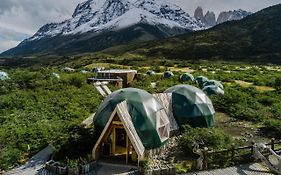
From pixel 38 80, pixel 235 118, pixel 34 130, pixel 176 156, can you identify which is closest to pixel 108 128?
pixel 176 156

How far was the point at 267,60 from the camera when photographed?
122062mm

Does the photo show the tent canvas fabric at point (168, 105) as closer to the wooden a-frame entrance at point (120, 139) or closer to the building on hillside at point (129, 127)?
the building on hillside at point (129, 127)

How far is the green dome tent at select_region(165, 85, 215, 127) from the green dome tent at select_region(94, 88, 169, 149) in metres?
3.69

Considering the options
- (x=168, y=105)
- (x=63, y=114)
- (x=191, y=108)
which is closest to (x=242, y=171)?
(x=191, y=108)

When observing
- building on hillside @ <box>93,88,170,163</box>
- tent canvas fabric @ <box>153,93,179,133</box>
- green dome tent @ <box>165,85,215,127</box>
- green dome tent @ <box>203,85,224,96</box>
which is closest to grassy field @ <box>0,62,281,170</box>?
building on hillside @ <box>93,88,170,163</box>

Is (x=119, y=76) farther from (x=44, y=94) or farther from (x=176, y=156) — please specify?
(x=176, y=156)

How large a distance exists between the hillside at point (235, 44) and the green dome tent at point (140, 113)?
341 feet

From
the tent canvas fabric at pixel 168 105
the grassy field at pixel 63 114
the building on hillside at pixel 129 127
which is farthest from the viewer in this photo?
the tent canvas fabric at pixel 168 105

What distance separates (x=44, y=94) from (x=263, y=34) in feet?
433

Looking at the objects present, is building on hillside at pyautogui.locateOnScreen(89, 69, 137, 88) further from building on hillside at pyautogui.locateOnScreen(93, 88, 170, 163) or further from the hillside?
the hillside

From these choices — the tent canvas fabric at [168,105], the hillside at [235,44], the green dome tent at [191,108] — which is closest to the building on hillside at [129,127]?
the tent canvas fabric at [168,105]

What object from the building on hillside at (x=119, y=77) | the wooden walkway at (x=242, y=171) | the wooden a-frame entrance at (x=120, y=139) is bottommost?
the wooden walkway at (x=242, y=171)

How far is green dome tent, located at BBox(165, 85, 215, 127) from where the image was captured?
94.1 feet

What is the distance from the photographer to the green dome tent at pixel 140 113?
23.2 m
